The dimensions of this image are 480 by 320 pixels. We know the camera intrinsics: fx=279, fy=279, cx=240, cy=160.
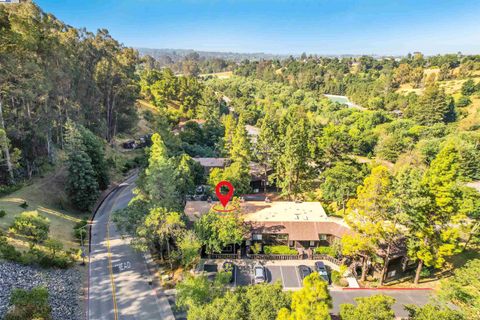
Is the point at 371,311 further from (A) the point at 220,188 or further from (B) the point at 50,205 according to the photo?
(B) the point at 50,205

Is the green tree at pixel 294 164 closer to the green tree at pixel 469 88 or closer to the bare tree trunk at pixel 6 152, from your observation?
the bare tree trunk at pixel 6 152

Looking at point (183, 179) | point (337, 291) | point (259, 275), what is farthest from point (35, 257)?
point (337, 291)

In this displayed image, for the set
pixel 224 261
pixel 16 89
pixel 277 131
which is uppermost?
pixel 16 89

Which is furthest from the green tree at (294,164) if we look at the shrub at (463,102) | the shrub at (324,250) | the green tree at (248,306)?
the shrub at (463,102)

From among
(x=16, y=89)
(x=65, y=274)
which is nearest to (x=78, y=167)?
(x=16, y=89)

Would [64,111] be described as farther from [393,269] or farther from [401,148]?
[401,148]
